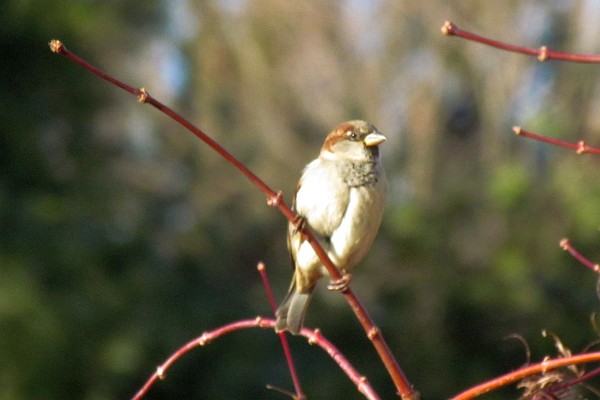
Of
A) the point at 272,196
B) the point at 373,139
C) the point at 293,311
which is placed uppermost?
the point at 373,139

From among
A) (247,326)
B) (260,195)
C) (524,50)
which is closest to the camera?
(524,50)

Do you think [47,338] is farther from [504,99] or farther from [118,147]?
[504,99]

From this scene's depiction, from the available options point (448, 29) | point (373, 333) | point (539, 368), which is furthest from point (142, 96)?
point (539, 368)

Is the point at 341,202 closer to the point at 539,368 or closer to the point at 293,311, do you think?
the point at 293,311

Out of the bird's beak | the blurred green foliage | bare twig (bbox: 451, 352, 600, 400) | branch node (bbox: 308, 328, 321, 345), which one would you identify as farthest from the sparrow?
the blurred green foliage

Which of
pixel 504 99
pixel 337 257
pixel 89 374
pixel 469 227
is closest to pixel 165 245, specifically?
pixel 89 374
